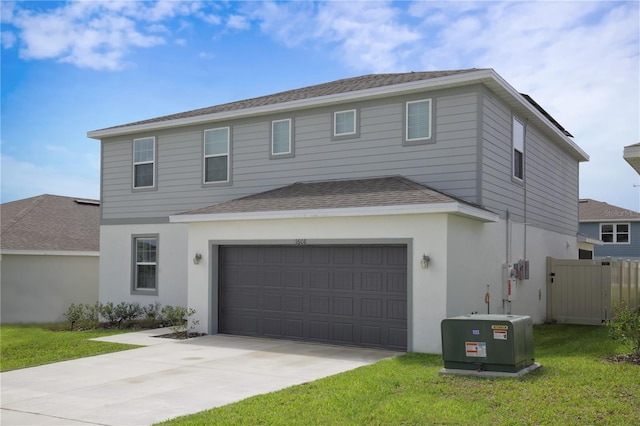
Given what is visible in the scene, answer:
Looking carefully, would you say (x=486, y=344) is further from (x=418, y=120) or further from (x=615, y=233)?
(x=615, y=233)

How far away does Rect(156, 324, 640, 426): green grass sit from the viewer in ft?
22.6

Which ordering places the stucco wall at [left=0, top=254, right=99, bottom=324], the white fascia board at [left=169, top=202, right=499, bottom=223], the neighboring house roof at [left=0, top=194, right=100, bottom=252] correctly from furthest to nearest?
1. the neighboring house roof at [left=0, top=194, right=100, bottom=252]
2. the stucco wall at [left=0, top=254, right=99, bottom=324]
3. the white fascia board at [left=169, top=202, right=499, bottom=223]

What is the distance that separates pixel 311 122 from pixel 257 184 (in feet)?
7.38

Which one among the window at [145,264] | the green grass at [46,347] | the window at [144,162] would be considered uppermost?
the window at [144,162]

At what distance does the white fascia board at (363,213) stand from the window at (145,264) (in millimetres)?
3980

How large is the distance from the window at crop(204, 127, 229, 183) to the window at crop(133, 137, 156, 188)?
2.08m

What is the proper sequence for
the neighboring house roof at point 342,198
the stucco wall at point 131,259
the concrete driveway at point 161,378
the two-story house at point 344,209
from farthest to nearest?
1. the stucco wall at point 131,259
2. the two-story house at point 344,209
3. the neighboring house roof at point 342,198
4. the concrete driveway at point 161,378

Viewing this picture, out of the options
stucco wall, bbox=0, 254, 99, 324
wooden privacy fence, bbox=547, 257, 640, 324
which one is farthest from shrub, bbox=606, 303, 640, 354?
stucco wall, bbox=0, 254, 99, 324

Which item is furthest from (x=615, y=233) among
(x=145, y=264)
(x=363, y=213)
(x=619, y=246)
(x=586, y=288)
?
(x=363, y=213)

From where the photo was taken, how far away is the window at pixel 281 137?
52.5 feet

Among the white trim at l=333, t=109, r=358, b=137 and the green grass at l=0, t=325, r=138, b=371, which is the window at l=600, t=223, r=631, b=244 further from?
the green grass at l=0, t=325, r=138, b=371

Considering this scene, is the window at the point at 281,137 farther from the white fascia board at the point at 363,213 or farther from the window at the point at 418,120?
the window at the point at 418,120

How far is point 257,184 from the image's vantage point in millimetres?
16406

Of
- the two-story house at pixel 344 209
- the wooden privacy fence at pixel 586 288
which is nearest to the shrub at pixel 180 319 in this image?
the two-story house at pixel 344 209
